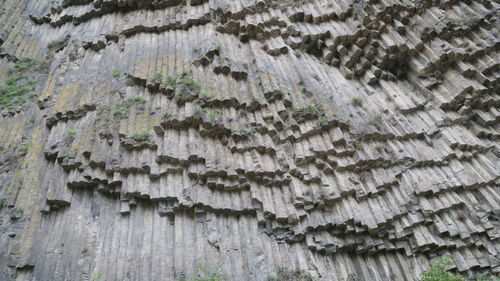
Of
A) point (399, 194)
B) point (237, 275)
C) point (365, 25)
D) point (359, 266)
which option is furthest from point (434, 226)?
point (365, 25)

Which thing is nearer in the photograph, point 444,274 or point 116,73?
point 444,274

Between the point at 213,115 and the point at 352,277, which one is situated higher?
the point at 213,115

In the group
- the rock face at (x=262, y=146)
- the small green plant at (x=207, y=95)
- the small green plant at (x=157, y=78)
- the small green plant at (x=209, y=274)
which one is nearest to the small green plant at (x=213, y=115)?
the rock face at (x=262, y=146)

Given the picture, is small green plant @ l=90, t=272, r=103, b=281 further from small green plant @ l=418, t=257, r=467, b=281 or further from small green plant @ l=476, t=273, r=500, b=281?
small green plant @ l=476, t=273, r=500, b=281

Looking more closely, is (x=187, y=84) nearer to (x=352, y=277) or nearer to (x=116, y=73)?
(x=116, y=73)

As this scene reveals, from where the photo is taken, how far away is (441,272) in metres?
8.74

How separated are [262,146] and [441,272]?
4.47 m

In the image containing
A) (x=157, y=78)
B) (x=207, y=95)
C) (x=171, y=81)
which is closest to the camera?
(x=207, y=95)

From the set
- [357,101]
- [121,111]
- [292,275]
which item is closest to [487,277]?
[292,275]

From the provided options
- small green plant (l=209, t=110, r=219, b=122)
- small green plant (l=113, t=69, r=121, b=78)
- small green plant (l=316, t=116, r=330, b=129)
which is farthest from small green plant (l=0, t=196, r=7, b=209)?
small green plant (l=316, t=116, r=330, b=129)

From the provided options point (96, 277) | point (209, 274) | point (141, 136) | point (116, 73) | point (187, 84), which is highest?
point (116, 73)

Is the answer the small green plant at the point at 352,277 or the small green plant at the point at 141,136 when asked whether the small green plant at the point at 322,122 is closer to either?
the small green plant at the point at 352,277

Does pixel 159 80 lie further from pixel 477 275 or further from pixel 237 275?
pixel 477 275

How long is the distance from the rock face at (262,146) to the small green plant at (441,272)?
314 millimetres
